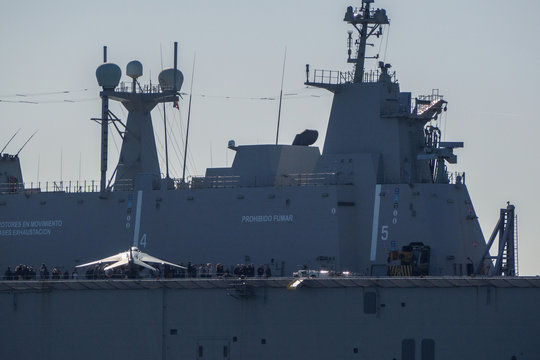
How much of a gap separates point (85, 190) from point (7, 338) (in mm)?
→ 8545

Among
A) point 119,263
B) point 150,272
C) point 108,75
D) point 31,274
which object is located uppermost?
point 108,75

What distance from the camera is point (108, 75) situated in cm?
5400

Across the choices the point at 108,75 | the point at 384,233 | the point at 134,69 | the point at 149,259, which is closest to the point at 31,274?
the point at 149,259

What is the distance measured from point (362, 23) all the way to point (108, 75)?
11423 millimetres

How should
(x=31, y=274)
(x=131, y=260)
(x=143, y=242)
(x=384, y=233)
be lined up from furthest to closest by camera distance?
(x=143, y=242), (x=31, y=274), (x=131, y=260), (x=384, y=233)

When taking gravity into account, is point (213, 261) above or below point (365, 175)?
below

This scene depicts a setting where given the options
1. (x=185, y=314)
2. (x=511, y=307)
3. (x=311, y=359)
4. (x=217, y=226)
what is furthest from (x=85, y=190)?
(x=511, y=307)

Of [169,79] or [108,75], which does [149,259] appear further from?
[169,79]

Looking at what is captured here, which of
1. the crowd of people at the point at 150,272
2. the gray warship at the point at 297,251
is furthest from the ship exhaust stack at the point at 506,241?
the crowd of people at the point at 150,272

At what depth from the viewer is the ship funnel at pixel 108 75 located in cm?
5403

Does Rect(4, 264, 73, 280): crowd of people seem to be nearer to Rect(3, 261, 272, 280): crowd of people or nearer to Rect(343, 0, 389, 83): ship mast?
Rect(3, 261, 272, 280): crowd of people

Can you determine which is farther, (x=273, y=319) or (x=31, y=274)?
(x=31, y=274)

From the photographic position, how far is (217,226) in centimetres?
4900

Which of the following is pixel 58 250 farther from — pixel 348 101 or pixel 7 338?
pixel 348 101
